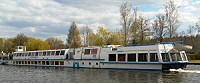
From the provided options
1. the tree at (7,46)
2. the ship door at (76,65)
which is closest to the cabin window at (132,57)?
the ship door at (76,65)

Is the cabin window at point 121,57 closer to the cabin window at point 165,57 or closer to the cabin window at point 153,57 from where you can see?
the cabin window at point 153,57

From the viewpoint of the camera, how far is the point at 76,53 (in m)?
56.6

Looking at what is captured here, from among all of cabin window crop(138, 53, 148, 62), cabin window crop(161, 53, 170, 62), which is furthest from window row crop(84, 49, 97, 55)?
cabin window crop(161, 53, 170, 62)

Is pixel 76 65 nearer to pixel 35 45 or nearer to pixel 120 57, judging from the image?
pixel 120 57

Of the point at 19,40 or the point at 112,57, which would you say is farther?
the point at 19,40

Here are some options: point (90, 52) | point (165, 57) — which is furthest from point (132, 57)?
point (90, 52)

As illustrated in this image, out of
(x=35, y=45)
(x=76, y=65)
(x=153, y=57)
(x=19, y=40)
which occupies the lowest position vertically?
(x=76, y=65)

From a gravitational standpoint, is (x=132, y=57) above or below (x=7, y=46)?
below

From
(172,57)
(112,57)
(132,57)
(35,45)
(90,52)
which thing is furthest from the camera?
(35,45)

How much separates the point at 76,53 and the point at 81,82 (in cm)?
2457

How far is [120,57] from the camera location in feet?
→ 158

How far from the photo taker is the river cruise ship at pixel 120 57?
42.8m

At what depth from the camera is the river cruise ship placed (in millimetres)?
42781

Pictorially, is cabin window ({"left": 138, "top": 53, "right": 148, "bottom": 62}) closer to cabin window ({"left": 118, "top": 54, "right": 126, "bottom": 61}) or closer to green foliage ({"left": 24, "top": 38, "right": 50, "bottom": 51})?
cabin window ({"left": 118, "top": 54, "right": 126, "bottom": 61})
